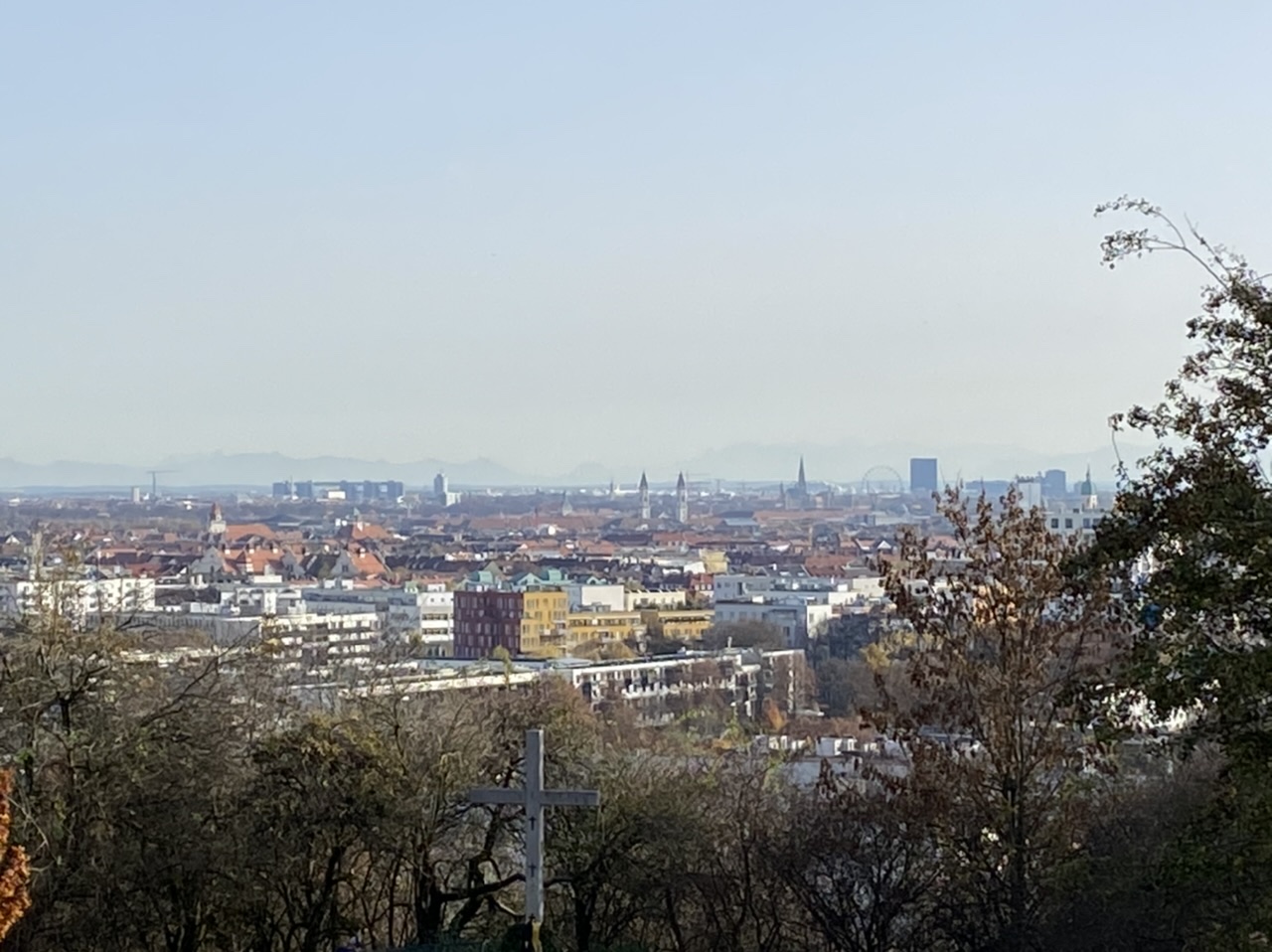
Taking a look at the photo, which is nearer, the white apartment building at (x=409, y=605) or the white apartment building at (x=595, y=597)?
the white apartment building at (x=409, y=605)

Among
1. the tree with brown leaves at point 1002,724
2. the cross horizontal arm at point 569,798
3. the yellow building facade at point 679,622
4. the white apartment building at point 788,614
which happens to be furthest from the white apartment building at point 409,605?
the cross horizontal arm at point 569,798

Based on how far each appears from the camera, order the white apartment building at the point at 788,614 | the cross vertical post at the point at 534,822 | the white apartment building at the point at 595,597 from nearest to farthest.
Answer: the cross vertical post at the point at 534,822, the white apartment building at the point at 788,614, the white apartment building at the point at 595,597

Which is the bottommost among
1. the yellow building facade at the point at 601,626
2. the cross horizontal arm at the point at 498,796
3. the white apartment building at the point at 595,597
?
the yellow building facade at the point at 601,626

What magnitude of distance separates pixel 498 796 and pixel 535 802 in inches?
10.8

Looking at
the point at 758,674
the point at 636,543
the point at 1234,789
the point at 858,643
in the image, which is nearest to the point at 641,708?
the point at 758,674

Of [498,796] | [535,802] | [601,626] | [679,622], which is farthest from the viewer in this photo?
[601,626]

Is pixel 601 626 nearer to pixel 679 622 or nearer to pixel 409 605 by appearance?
pixel 679 622

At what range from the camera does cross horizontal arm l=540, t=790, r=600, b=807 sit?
10.5 meters

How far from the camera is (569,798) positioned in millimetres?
10570

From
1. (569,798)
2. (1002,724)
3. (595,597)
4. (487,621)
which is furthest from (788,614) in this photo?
(569,798)

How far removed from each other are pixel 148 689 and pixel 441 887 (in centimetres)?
231

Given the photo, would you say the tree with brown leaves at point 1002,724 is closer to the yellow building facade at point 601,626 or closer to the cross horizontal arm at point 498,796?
the cross horizontal arm at point 498,796

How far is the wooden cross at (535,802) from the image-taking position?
10555 millimetres

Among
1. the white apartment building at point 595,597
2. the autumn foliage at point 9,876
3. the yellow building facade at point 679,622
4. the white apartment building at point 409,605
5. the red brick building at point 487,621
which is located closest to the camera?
the autumn foliage at point 9,876
